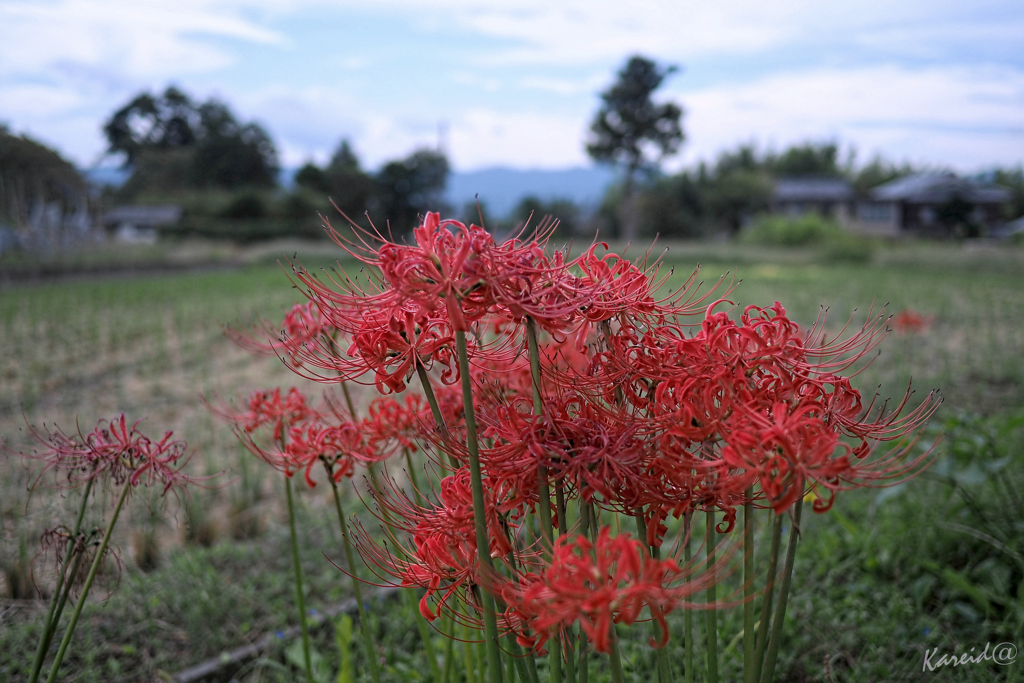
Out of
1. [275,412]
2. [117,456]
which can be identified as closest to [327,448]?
[275,412]

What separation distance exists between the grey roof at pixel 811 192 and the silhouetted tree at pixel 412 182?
102 feet

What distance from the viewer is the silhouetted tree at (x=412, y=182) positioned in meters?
38.9

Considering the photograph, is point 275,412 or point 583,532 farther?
point 275,412

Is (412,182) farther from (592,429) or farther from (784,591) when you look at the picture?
(784,591)

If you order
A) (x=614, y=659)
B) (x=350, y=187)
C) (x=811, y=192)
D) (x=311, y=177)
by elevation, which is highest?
(x=311, y=177)

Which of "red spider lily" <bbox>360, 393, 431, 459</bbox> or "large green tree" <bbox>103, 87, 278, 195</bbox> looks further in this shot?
"large green tree" <bbox>103, 87, 278, 195</bbox>

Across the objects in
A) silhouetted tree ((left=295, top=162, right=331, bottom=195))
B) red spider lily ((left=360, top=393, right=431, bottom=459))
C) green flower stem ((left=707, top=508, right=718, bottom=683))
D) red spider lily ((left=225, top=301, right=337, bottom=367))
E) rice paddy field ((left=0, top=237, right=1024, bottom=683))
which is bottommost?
rice paddy field ((left=0, top=237, right=1024, bottom=683))

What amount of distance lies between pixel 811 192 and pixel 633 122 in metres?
21.9

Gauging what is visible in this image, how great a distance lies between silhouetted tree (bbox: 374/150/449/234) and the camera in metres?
38.9

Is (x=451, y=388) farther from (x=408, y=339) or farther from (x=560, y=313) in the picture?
(x=560, y=313)

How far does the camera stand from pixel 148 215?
35.4 m

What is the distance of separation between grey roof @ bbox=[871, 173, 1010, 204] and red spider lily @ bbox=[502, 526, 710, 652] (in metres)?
54.1

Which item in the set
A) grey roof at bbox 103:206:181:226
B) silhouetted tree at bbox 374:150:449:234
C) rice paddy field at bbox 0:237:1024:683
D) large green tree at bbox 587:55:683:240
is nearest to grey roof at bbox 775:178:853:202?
large green tree at bbox 587:55:683:240

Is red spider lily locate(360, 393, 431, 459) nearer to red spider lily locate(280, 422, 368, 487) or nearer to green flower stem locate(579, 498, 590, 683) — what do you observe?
red spider lily locate(280, 422, 368, 487)
